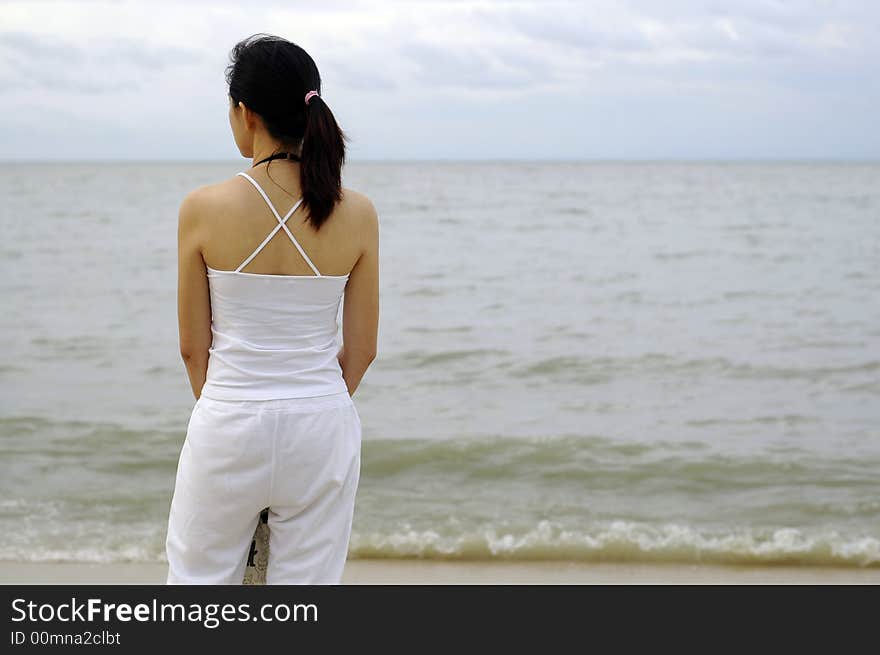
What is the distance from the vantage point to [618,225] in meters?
25.0

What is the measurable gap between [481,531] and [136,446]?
284 cm

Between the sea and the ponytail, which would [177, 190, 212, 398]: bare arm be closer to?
the ponytail

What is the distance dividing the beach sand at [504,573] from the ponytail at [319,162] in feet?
9.35

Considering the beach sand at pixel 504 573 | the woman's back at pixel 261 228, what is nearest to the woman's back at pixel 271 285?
the woman's back at pixel 261 228

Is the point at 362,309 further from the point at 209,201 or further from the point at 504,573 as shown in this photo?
the point at 504,573

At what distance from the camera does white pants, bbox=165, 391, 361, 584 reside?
2072 millimetres

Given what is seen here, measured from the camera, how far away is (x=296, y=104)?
2.07 m

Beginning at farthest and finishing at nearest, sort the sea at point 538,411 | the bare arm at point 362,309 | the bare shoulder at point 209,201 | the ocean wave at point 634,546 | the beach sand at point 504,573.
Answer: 1. the sea at point 538,411
2. the ocean wave at point 634,546
3. the beach sand at point 504,573
4. the bare arm at point 362,309
5. the bare shoulder at point 209,201

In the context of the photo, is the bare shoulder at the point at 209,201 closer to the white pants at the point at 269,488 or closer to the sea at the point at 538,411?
the white pants at the point at 269,488

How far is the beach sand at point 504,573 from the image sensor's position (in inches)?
180

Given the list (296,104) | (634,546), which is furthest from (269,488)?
(634,546)

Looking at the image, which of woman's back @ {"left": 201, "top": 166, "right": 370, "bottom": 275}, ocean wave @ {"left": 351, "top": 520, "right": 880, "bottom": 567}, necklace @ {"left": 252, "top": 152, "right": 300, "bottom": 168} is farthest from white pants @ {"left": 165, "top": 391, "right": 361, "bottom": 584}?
ocean wave @ {"left": 351, "top": 520, "right": 880, "bottom": 567}

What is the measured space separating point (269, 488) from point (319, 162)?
0.71 m
